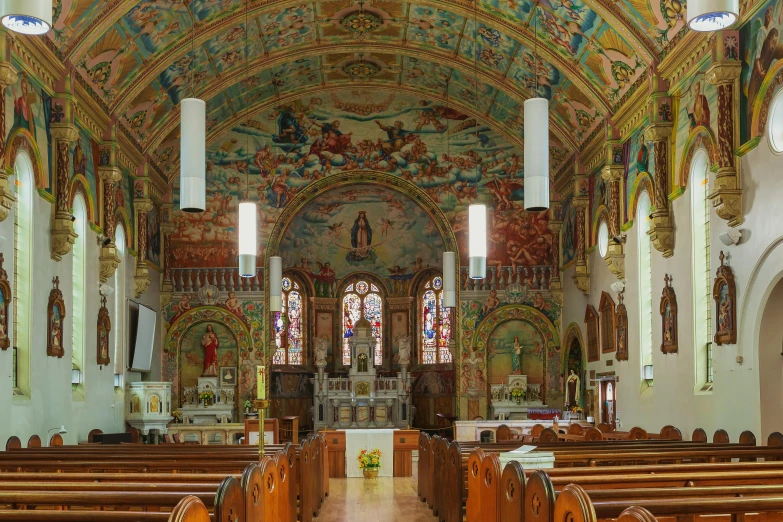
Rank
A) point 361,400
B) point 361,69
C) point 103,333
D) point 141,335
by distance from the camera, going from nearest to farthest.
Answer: point 103,333, point 141,335, point 361,69, point 361,400

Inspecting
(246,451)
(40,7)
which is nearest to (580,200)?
(246,451)

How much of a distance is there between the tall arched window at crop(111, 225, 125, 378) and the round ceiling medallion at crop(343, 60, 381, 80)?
794 cm

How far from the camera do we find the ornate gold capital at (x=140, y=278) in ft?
76.4

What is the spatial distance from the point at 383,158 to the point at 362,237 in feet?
12.9

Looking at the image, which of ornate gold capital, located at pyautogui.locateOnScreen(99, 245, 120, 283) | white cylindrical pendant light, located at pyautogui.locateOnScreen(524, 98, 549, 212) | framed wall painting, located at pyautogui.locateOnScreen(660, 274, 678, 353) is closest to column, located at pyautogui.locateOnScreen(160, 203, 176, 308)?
ornate gold capital, located at pyautogui.locateOnScreen(99, 245, 120, 283)

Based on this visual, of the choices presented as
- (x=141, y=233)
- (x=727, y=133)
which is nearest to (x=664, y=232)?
(x=727, y=133)

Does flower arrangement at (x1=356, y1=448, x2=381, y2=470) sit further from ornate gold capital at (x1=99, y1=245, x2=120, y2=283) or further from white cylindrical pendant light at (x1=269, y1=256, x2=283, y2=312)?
white cylindrical pendant light at (x1=269, y1=256, x2=283, y2=312)

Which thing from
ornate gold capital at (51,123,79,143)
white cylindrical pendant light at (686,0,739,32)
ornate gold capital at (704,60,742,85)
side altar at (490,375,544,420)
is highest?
ornate gold capital at (704,60,742,85)

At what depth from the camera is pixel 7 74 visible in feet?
45.0

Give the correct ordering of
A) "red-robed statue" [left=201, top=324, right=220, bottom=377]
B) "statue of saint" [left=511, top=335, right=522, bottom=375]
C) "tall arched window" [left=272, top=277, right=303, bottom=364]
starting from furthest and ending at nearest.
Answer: "tall arched window" [left=272, top=277, right=303, bottom=364]
"statue of saint" [left=511, top=335, right=522, bottom=375]
"red-robed statue" [left=201, top=324, right=220, bottom=377]

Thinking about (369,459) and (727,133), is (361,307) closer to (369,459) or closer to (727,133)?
(369,459)

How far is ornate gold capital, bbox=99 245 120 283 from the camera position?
19906 mm

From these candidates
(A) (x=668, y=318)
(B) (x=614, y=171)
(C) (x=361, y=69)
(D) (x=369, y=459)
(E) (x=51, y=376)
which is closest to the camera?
(E) (x=51, y=376)

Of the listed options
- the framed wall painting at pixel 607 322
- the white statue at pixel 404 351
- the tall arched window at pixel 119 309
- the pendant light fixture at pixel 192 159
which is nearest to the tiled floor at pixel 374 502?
the pendant light fixture at pixel 192 159
